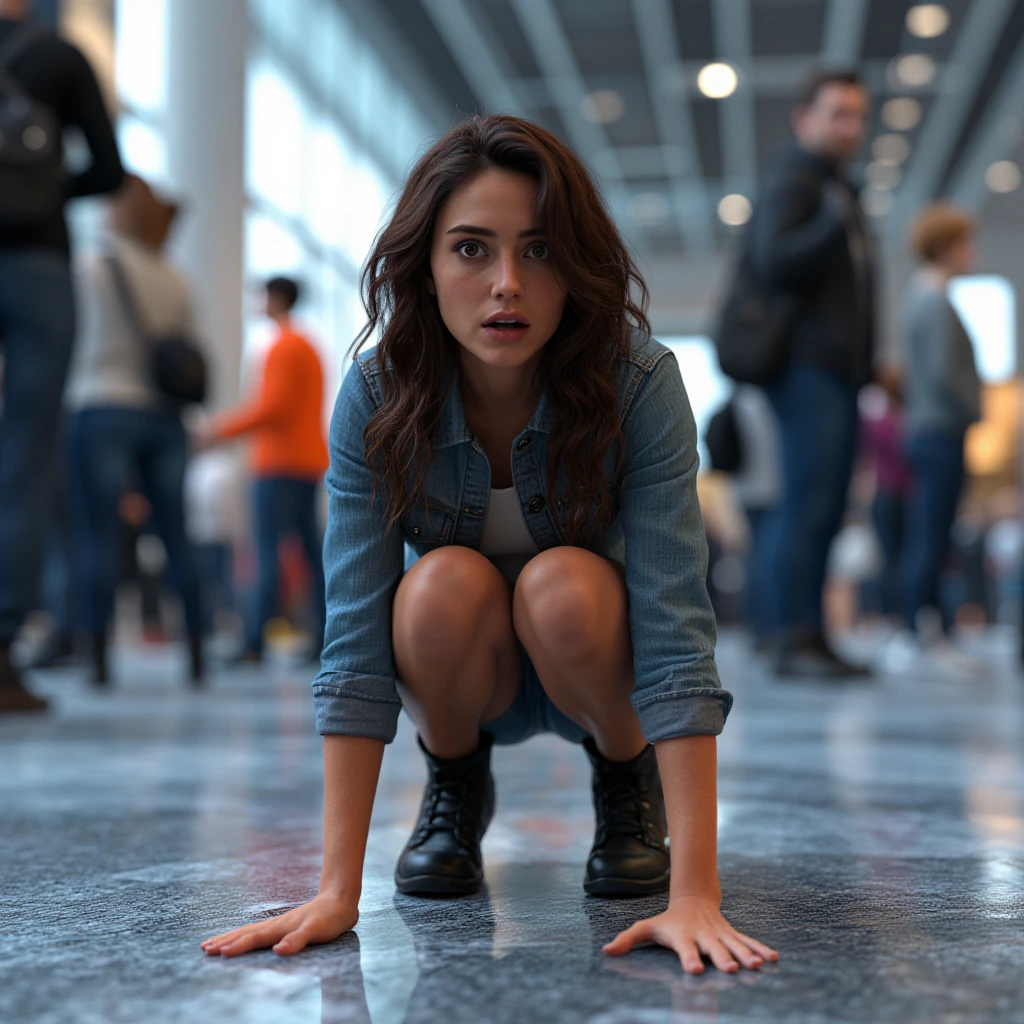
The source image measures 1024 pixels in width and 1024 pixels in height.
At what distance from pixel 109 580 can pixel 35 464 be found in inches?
35.9

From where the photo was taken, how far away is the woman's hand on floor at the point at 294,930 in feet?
3.11

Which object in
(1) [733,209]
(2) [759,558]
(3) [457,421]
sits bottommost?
(3) [457,421]

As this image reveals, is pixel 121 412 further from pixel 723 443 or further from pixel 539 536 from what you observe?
pixel 539 536

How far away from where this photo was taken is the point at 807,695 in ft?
10.9

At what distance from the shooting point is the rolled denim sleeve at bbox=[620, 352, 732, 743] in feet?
3.38

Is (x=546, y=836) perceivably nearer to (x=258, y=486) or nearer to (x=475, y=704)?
(x=475, y=704)

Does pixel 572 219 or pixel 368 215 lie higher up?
pixel 368 215

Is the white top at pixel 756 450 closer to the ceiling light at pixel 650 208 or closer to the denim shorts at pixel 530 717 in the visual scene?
the denim shorts at pixel 530 717

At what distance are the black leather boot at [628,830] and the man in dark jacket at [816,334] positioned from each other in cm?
231

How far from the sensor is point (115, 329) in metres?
3.69

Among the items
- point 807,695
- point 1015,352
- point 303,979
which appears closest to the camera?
point 303,979

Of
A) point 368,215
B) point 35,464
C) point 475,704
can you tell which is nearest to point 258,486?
point 35,464

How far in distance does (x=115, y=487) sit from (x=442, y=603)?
2.69 metres

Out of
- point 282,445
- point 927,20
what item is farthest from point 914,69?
point 282,445
